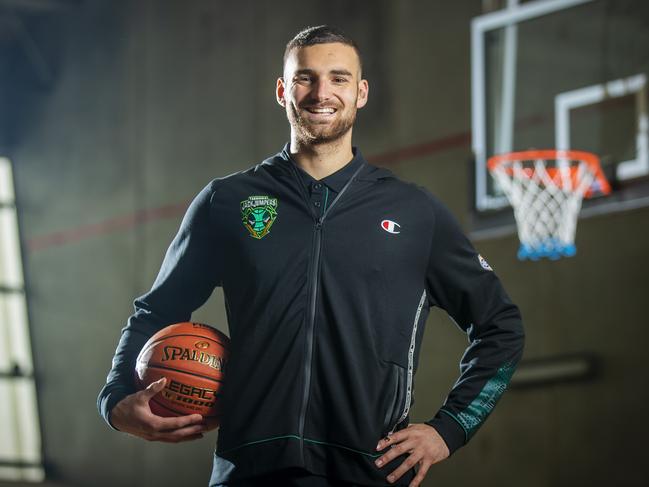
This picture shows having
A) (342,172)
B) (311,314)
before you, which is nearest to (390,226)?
(342,172)

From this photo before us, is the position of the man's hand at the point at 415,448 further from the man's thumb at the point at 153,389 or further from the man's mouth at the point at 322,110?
the man's mouth at the point at 322,110

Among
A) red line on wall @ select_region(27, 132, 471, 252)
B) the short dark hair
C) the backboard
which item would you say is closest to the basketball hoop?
the backboard

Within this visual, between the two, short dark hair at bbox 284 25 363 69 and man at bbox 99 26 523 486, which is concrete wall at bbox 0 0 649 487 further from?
short dark hair at bbox 284 25 363 69

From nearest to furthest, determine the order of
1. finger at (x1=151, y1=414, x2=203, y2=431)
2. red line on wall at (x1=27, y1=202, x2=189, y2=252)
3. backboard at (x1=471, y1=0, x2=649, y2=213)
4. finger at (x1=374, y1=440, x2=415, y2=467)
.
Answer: finger at (x1=374, y1=440, x2=415, y2=467) → finger at (x1=151, y1=414, x2=203, y2=431) → backboard at (x1=471, y1=0, x2=649, y2=213) → red line on wall at (x1=27, y1=202, x2=189, y2=252)

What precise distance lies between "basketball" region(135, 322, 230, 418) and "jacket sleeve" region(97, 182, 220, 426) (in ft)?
0.10

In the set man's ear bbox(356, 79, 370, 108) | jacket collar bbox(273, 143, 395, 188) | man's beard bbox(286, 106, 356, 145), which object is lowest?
jacket collar bbox(273, 143, 395, 188)

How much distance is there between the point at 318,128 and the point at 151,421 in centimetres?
78

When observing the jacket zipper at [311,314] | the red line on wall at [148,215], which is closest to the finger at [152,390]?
the jacket zipper at [311,314]

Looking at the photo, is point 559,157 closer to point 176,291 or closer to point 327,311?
point 176,291

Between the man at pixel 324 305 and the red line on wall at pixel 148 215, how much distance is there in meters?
5.07

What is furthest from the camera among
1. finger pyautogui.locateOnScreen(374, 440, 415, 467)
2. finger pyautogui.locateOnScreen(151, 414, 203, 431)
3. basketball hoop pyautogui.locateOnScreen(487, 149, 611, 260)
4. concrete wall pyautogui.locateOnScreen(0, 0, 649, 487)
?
concrete wall pyautogui.locateOnScreen(0, 0, 649, 487)

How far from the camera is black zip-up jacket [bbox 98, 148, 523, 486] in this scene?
7.25 feet

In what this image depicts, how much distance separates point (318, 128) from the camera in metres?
2.38

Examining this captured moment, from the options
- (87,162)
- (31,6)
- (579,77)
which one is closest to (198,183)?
(87,162)
